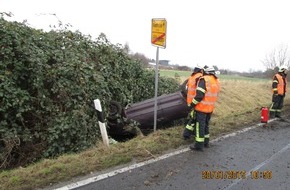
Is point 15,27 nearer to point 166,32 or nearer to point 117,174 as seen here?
point 166,32

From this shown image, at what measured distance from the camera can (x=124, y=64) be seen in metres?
10.7

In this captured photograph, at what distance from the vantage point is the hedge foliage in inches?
273

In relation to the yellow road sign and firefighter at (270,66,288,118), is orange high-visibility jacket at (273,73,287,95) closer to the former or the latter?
firefighter at (270,66,288,118)

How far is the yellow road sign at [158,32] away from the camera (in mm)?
8250

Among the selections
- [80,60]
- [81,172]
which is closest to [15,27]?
[80,60]

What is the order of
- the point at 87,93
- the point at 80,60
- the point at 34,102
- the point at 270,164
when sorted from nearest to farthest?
the point at 270,164 < the point at 34,102 < the point at 87,93 < the point at 80,60

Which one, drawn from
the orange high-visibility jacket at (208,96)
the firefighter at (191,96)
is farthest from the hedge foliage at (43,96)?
the orange high-visibility jacket at (208,96)

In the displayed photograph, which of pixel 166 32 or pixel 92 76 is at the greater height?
pixel 166 32

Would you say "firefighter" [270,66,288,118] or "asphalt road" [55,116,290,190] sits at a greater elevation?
"firefighter" [270,66,288,118]

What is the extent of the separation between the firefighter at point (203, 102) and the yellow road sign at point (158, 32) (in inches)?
54.9

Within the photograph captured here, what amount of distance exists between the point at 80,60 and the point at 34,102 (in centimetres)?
175

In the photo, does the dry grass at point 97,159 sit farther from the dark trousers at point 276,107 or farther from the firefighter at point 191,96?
the dark trousers at point 276,107

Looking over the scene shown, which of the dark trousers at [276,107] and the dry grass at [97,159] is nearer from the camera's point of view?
the dry grass at [97,159]

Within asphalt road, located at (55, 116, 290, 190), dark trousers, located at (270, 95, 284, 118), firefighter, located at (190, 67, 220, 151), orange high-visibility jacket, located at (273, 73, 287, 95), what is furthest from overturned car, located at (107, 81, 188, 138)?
orange high-visibility jacket, located at (273, 73, 287, 95)
